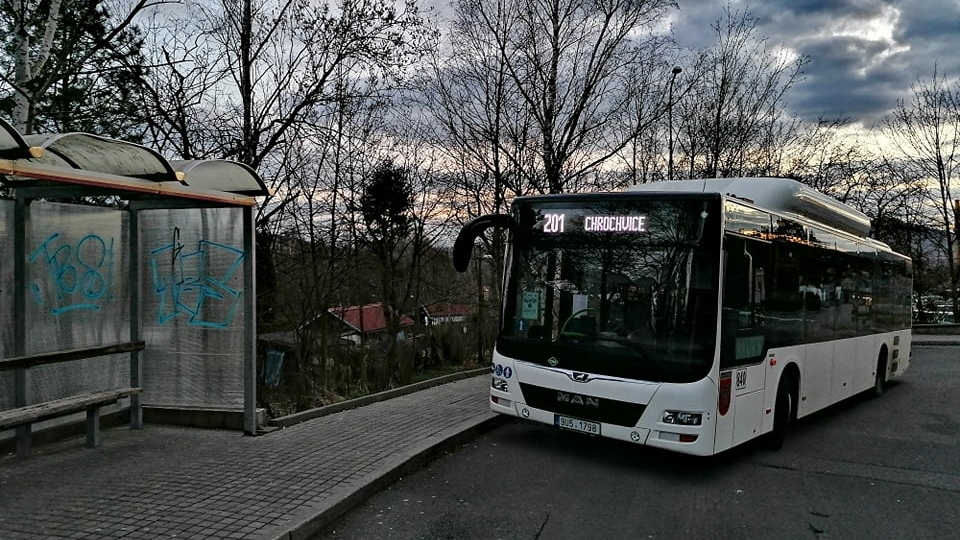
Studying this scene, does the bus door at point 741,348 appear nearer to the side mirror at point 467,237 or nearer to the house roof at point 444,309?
the side mirror at point 467,237

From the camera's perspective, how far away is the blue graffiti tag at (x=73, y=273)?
6742mm

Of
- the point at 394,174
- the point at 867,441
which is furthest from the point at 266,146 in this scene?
the point at 867,441

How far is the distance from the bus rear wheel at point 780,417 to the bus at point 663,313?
0.06ft

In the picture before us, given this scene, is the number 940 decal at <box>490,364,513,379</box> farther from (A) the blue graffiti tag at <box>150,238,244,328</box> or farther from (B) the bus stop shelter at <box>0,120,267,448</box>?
(A) the blue graffiti tag at <box>150,238,244,328</box>

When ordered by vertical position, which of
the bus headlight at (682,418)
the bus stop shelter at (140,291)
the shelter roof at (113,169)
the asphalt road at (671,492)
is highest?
the shelter roof at (113,169)

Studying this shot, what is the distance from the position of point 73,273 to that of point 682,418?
247 inches

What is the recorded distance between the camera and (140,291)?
7766 millimetres

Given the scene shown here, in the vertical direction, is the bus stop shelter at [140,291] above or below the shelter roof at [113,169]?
below

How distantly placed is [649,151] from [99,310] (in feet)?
61.5

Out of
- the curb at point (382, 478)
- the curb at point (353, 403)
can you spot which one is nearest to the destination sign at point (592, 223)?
the curb at point (382, 478)

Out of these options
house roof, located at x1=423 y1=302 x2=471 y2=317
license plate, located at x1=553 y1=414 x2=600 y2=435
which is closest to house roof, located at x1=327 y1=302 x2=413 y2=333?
house roof, located at x1=423 y1=302 x2=471 y2=317

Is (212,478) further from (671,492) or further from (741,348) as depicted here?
(741,348)

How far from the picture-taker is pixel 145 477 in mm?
5777

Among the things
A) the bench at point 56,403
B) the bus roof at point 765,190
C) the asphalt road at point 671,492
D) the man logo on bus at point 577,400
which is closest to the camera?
the asphalt road at point 671,492
